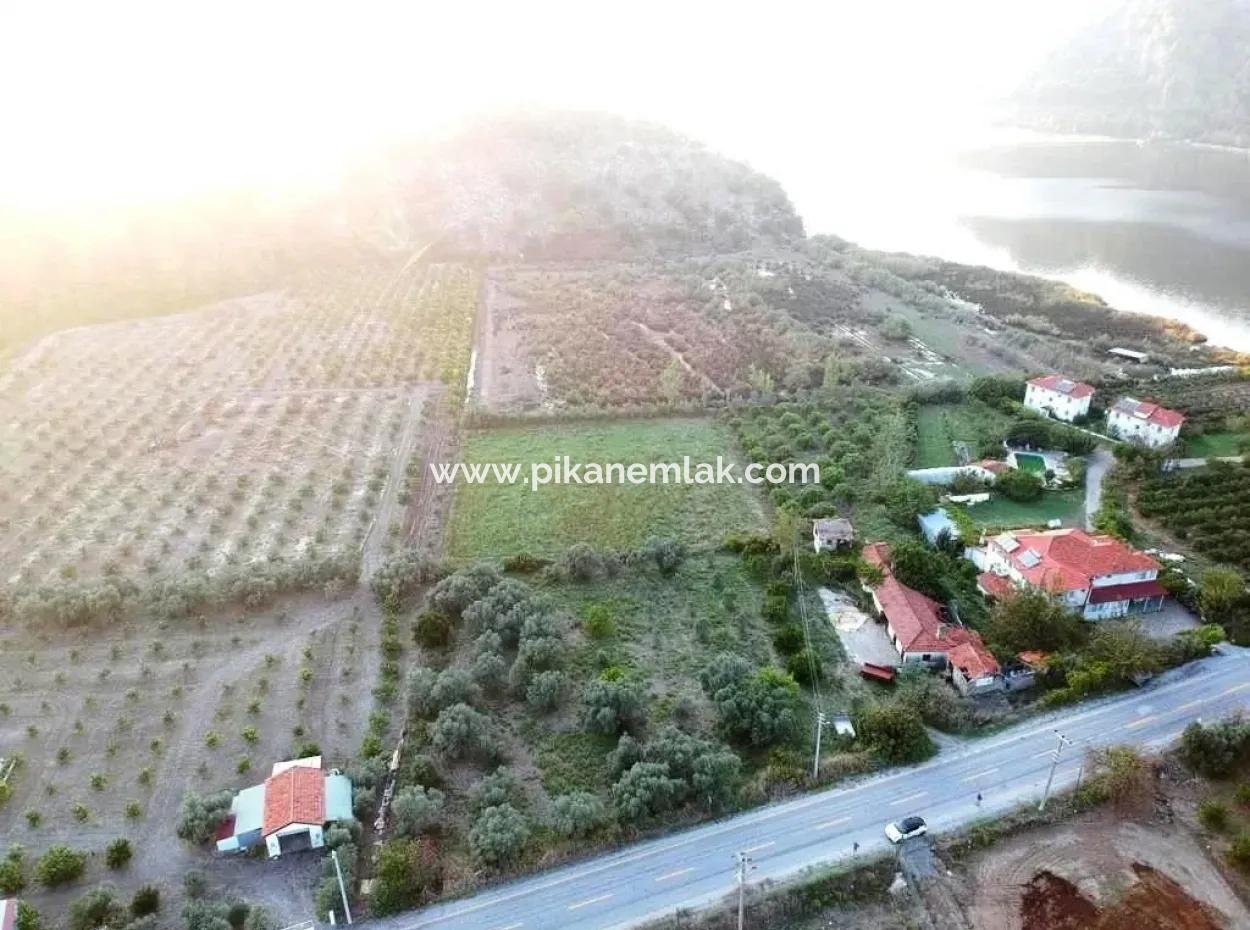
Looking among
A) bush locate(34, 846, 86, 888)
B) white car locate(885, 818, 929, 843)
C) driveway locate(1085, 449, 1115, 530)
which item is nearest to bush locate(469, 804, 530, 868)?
white car locate(885, 818, 929, 843)

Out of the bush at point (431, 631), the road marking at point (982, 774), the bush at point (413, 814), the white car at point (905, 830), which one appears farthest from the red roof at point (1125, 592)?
the bush at point (413, 814)

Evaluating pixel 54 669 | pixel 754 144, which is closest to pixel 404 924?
pixel 54 669

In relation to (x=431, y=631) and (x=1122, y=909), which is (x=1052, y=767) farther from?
(x=431, y=631)

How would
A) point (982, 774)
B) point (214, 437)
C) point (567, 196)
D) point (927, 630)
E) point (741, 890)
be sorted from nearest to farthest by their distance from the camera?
point (741, 890) < point (982, 774) < point (927, 630) < point (214, 437) < point (567, 196)

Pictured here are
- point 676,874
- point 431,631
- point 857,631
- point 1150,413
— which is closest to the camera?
point 676,874

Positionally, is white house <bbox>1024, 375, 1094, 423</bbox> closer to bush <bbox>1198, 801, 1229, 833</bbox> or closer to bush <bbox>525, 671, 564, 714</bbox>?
bush <bbox>1198, 801, 1229, 833</bbox>

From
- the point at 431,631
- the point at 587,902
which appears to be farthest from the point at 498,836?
the point at 431,631
